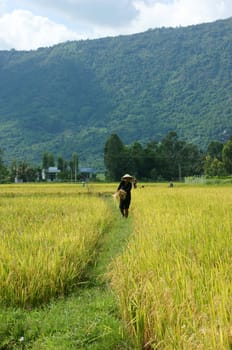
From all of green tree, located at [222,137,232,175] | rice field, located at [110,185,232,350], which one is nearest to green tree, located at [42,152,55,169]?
green tree, located at [222,137,232,175]

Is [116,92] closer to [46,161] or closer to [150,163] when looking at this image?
[46,161]

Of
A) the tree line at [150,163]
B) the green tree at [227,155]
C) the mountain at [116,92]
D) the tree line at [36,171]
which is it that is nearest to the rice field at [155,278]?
the green tree at [227,155]

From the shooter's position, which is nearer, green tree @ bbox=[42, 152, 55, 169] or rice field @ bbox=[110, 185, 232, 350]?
rice field @ bbox=[110, 185, 232, 350]

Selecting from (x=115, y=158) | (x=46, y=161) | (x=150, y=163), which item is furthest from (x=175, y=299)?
(x=46, y=161)

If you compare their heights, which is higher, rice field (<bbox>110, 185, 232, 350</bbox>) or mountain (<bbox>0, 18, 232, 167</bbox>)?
mountain (<bbox>0, 18, 232, 167</bbox>)

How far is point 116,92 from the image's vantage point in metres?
154

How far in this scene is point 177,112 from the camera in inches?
4796

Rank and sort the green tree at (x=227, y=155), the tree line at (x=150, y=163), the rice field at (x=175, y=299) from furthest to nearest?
the tree line at (x=150, y=163) → the green tree at (x=227, y=155) → the rice field at (x=175, y=299)

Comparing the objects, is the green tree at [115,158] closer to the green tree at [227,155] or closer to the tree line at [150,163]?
the tree line at [150,163]

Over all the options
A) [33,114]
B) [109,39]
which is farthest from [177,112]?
[109,39]

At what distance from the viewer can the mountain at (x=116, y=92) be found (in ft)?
354

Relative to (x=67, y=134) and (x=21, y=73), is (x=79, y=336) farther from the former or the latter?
(x=21, y=73)

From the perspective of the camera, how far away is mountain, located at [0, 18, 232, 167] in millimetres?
107938

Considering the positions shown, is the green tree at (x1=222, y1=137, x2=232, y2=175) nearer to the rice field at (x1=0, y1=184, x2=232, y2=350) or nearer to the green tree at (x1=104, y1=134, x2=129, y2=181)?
the green tree at (x1=104, y1=134, x2=129, y2=181)
